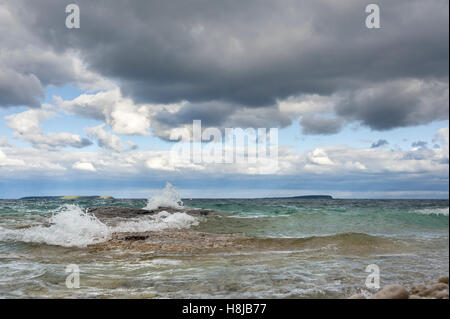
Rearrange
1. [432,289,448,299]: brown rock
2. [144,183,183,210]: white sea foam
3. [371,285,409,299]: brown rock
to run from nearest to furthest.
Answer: [371,285,409,299]: brown rock < [432,289,448,299]: brown rock < [144,183,183,210]: white sea foam

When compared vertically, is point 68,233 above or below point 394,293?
below

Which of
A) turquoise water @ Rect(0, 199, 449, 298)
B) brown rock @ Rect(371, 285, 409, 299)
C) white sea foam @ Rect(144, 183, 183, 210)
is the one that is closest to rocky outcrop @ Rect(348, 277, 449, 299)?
brown rock @ Rect(371, 285, 409, 299)

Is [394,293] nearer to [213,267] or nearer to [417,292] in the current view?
[417,292]

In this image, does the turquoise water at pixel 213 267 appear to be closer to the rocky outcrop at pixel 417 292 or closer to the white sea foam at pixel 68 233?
the white sea foam at pixel 68 233

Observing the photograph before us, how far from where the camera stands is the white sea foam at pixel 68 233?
13266 millimetres

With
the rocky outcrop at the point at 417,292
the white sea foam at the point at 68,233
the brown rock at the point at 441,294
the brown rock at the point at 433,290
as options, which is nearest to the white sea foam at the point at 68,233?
the white sea foam at the point at 68,233

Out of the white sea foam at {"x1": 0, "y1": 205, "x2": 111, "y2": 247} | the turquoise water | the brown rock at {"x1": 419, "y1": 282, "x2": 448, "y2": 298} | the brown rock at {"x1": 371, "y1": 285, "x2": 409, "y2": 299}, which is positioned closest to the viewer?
the brown rock at {"x1": 371, "y1": 285, "x2": 409, "y2": 299}

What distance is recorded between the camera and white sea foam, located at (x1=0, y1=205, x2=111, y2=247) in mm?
13266

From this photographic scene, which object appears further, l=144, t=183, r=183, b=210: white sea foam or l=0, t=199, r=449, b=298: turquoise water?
l=144, t=183, r=183, b=210: white sea foam

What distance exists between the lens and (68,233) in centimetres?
1390

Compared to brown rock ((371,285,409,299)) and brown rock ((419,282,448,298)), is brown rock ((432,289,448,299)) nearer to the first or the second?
brown rock ((419,282,448,298))

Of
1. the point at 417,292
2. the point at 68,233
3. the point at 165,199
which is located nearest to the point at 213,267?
the point at 417,292
